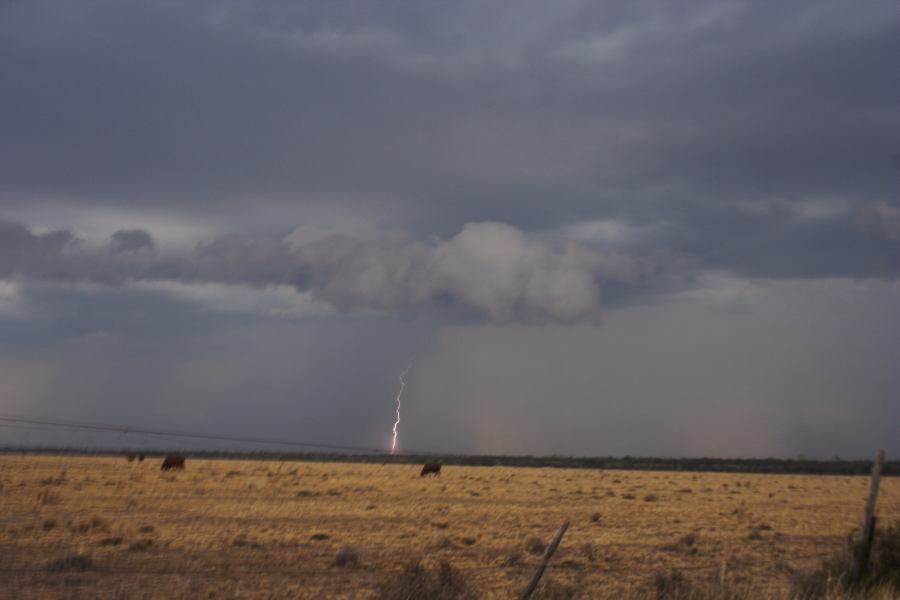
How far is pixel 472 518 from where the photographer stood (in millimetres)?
33719

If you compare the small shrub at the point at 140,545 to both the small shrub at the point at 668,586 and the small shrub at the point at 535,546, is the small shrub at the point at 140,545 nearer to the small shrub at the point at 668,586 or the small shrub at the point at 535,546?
the small shrub at the point at 535,546

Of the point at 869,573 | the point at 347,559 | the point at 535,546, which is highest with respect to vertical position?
the point at 869,573

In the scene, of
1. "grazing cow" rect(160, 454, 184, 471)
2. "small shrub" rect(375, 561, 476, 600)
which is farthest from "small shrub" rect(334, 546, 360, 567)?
"grazing cow" rect(160, 454, 184, 471)

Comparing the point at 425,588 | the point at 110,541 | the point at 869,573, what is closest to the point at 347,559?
the point at 110,541

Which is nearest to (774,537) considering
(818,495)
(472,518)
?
(472,518)

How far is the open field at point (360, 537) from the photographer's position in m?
18.5

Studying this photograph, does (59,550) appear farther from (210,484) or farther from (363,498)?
(210,484)

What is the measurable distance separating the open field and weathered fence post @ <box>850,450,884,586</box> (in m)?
4.09

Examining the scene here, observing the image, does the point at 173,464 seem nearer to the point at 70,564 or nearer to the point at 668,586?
the point at 70,564

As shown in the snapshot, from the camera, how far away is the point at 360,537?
2692 cm

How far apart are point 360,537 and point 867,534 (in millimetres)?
15714

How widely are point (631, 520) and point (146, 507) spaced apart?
18400 mm

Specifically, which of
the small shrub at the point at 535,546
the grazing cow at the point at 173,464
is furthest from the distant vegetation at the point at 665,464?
the small shrub at the point at 535,546

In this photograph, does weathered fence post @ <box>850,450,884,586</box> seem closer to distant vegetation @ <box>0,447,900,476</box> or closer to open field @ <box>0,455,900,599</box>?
open field @ <box>0,455,900,599</box>
